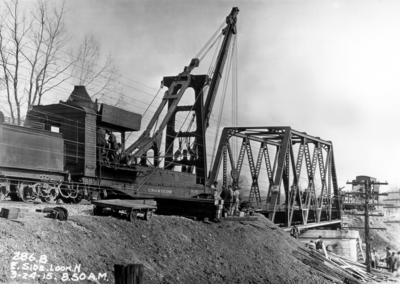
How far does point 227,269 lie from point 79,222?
4.25m

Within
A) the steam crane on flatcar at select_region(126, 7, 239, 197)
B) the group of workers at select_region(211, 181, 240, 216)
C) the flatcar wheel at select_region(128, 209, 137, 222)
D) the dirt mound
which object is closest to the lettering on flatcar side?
the steam crane on flatcar at select_region(126, 7, 239, 197)

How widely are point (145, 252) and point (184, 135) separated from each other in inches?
581

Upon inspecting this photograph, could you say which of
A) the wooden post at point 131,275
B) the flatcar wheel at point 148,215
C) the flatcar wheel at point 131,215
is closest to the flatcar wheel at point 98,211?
the flatcar wheel at point 131,215

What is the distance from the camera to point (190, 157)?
82.3ft

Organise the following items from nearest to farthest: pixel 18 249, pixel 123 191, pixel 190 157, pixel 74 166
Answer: pixel 18 249 < pixel 74 166 < pixel 123 191 < pixel 190 157

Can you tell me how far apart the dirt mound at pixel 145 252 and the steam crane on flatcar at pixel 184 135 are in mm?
5825

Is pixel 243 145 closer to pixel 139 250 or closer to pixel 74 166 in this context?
pixel 74 166

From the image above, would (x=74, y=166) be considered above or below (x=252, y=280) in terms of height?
above

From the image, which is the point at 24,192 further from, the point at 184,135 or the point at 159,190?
the point at 184,135

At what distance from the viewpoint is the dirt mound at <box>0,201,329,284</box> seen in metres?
8.12

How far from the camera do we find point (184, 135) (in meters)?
25.1

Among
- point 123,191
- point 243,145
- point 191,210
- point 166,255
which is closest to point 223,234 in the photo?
point 191,210

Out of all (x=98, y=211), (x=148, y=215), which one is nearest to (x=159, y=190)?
(x=148, y=215)

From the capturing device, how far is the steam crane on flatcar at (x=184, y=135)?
21.5 metres
